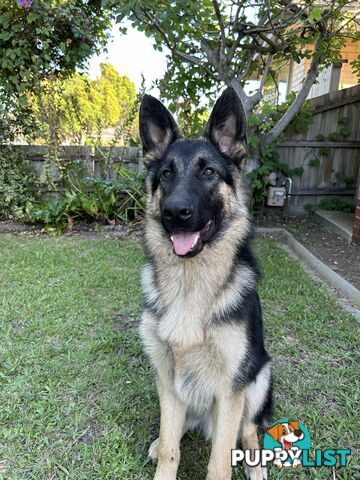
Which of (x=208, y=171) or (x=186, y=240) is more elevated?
(x=208, y=171)

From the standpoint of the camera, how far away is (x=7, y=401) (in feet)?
8.29

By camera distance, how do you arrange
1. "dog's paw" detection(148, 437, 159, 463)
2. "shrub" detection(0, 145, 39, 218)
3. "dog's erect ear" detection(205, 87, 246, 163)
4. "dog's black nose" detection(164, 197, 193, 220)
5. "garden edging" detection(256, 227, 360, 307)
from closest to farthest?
1. "dog's black nose" detection(164, 197, 193, 220)
2. "dog's erect ear" detection(205, 87, 246, 163)
3. "dog's paw" detection(148, 437, 159, 463)
4. "garden edging" detection(256, 227, 360, 307)
5. "shrub" detection(0, 145, 39, 218)

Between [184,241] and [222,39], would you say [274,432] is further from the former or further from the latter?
[222,39]

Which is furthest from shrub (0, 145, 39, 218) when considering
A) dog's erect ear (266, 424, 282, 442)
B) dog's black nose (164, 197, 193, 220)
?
dog's erect ear (266, 424, 282, 442)

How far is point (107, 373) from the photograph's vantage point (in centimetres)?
285

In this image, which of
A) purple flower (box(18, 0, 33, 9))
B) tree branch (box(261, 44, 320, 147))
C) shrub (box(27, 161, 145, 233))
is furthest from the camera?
shrub (box(27, 161, 145, 233))

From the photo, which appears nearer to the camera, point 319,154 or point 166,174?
point 166,174

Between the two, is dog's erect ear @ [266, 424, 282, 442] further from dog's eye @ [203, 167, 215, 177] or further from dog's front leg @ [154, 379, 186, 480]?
dog's eye @ [203, 167, 215, 177]

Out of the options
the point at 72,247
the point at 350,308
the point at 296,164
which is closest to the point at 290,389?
the point at 350,308

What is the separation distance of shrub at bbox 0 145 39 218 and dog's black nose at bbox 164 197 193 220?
582 cm

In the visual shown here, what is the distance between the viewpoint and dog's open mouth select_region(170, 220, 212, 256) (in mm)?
1908

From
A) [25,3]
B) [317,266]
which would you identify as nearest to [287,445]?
[317,266]

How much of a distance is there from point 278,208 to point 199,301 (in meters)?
6.07

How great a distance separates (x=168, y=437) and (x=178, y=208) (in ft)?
4.13
